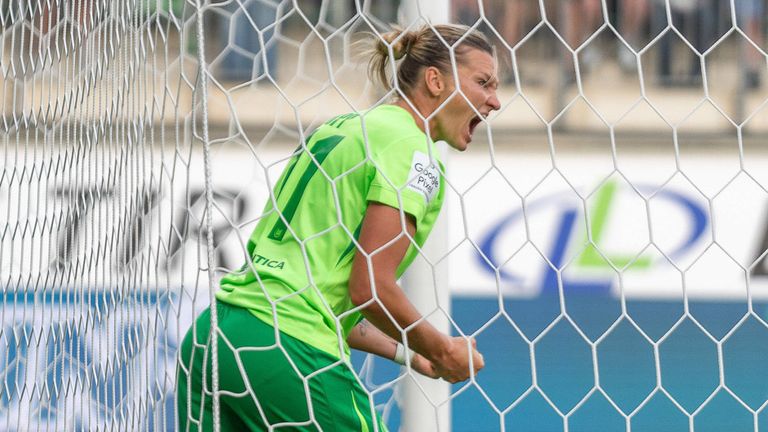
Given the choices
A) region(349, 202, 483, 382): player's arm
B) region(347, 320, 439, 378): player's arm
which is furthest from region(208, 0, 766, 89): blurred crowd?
region(349, 202, 483, 382): player's arm

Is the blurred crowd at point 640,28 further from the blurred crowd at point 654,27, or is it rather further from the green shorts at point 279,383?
the green shorts at point 279,383

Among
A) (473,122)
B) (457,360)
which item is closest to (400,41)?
(473,122)

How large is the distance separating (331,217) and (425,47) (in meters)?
0.29

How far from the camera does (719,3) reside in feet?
16.8

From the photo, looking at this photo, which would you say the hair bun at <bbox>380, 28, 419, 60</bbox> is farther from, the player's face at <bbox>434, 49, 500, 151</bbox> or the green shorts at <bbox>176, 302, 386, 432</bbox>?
the green shorts at <bbox>176, 302, 386, 432</bbox>

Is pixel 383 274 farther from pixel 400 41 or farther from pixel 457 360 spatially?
pixel 400 41

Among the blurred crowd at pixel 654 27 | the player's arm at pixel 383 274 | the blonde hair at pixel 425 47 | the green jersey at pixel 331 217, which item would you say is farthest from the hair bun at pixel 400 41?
the blurred crowd at pixel 654 27

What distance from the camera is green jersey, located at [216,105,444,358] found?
1.53 metres

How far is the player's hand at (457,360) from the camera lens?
62.0 inches

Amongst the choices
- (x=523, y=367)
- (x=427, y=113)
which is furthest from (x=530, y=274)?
(x=427, y=113)

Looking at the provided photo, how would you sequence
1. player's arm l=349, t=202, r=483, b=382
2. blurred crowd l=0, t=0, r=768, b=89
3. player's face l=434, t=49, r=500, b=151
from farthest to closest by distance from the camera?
blurred crowd l=0, t=0, r=768, b=89, player's face l=434, t=49, r=500, b=151, player's arm l=349, t=202, r=483, b=382

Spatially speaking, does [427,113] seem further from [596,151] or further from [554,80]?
[554,80]

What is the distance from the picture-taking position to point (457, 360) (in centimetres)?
158

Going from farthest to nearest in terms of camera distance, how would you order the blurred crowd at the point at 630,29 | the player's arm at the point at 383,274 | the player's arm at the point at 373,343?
the blurred crowd at the point at 630,29 < the player's arm at the point at 373,343 < the player's arm at the point at 383,274
